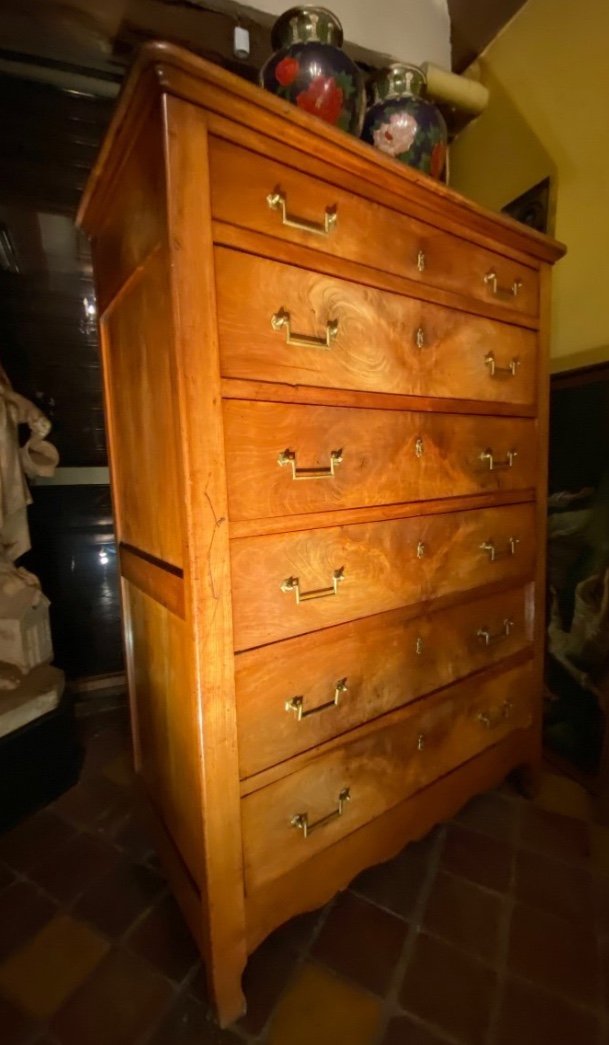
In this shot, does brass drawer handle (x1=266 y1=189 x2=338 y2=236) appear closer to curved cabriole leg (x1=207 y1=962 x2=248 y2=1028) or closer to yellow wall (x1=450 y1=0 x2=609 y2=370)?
yellow wall (x1=450 y1=0 x2=609 y2=370)

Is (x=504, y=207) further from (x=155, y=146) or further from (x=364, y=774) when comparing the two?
(x=364, y=774)

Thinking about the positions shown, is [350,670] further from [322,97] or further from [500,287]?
[322,97]

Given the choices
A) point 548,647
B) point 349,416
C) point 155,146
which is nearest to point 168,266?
point 155,146

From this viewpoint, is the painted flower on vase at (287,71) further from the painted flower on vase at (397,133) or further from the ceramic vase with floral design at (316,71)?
the painted flower on vase at (397,133)

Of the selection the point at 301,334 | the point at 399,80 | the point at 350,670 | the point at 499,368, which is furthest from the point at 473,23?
the point at 350,670

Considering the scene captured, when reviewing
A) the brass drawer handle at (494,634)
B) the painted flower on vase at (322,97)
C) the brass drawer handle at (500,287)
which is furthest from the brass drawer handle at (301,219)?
the brass drawer handle at (494,634)

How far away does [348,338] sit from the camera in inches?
34.4

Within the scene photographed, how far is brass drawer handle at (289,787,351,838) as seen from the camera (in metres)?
0.89

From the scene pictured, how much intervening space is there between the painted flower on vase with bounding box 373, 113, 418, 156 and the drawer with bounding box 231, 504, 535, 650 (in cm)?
86

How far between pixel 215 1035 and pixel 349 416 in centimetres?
120

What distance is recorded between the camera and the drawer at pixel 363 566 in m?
0.80

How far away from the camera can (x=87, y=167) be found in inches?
67.3

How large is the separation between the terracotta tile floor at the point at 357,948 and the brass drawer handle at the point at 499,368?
1280 millimetres

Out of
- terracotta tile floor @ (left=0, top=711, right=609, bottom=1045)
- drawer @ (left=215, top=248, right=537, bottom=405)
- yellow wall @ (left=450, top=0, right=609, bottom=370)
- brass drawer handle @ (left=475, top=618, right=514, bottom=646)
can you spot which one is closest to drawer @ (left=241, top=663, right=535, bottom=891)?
brass drawer handle @ (left=475, top=618, right=514, bottom=646)
